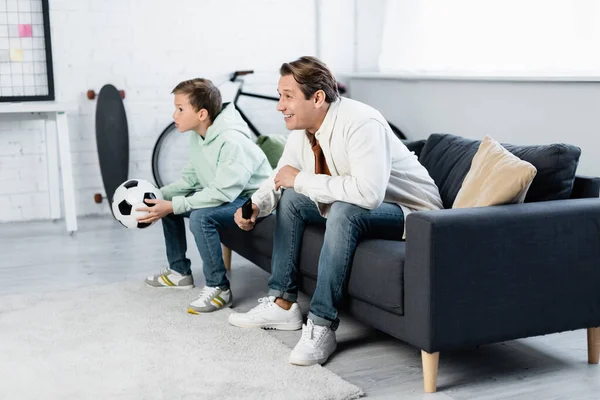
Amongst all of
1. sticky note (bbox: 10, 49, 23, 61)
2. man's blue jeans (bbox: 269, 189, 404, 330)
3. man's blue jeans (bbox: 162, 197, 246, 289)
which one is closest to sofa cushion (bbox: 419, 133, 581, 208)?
man's blue jeans (bbox: 269, 189, 404, 330)

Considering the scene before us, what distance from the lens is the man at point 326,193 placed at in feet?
8.29

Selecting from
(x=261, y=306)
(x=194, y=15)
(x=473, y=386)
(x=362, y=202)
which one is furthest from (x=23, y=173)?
(x=473, y=386)

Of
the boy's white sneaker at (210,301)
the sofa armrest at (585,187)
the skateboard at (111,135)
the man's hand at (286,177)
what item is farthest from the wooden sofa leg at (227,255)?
the sofa armrest at (585,187)

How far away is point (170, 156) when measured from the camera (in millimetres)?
5332

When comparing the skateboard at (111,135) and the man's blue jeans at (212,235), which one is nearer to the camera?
the man's blue jeans at (212,235)

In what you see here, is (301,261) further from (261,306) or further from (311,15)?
(311,15)

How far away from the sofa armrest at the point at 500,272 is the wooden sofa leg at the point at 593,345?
76mm

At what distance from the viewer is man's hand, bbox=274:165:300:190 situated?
8.87 ft

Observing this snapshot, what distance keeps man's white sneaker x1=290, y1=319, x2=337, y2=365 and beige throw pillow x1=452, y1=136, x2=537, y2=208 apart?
59 cm

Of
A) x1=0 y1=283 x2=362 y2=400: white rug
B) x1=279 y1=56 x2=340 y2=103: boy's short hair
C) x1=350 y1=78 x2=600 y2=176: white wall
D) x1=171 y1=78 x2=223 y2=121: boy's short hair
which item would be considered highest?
x1=279 y1=56 x2=340 y2=103: boy's short hair

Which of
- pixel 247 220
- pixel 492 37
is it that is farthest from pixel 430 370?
pixel 492 37

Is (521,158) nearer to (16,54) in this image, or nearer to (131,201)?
(131,201)

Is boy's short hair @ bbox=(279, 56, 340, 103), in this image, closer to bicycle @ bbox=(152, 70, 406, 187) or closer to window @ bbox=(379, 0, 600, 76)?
window @ bbox=(379, 0, 600, 76)

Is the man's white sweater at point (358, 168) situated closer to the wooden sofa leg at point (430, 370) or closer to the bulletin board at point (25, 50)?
the wooden sofa leg at point (430, 370)
